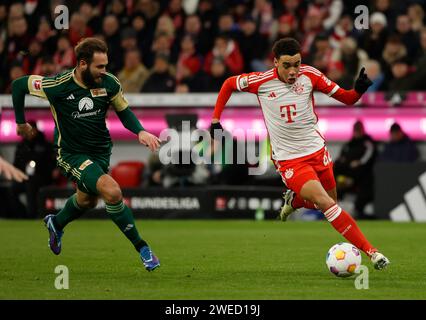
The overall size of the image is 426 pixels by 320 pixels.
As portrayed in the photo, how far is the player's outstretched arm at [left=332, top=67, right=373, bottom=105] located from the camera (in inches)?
414

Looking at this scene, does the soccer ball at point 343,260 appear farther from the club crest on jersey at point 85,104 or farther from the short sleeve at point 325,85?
the club crest on jersey at point 85,104

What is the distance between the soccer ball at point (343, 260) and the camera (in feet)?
33.2

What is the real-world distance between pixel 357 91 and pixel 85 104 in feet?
8.77

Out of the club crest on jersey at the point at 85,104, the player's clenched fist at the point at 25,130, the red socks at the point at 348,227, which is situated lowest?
the red socks at the point at 348,227

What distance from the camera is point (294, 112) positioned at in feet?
36.8

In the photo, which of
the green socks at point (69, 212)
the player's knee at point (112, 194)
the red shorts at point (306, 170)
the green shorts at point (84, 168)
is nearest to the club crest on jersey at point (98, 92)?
the green shorts at point (84, 168)

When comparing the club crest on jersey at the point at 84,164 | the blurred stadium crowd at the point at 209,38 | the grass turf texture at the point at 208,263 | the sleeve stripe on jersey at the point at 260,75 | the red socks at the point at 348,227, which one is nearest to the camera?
the grass turf texture at the point at 208,263

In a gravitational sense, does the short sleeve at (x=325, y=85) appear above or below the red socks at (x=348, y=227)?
above

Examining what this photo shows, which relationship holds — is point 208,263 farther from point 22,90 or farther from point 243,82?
point 22,90

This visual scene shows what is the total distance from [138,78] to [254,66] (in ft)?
7.41

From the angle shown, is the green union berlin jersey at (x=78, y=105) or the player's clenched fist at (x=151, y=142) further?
the green union berlin jersey at (x=78, y=105)

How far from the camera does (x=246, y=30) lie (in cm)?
2141
